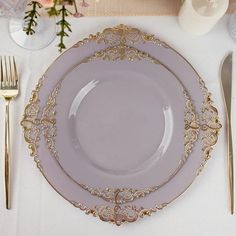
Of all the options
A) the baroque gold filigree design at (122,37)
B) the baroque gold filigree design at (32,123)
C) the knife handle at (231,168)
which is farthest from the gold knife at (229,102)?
the baroque gold filigree design at (32,123)

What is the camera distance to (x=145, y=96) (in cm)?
67

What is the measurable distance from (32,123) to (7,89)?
0.07 metres

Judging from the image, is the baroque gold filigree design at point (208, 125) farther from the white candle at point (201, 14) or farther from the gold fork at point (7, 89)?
the gold fork at point (7, 89)

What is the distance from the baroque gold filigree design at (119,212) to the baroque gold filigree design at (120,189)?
0.01 metres

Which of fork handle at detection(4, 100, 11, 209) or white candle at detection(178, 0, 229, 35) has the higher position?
white candle at detection(178, 0, 229, 35)

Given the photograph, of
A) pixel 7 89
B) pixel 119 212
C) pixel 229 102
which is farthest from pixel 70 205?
pixel 229 102

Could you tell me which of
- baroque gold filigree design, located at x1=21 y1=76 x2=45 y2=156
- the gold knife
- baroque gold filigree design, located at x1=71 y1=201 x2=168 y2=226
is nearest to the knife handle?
the gold knife

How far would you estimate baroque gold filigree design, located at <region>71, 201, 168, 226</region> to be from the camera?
0.64 meters

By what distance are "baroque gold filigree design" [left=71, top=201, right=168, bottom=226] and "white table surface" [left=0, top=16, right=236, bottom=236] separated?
0.02 m

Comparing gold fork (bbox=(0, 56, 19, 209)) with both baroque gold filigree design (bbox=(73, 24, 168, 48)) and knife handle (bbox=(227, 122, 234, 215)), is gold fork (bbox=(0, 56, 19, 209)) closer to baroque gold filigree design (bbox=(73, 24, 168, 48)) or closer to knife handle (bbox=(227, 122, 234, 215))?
baroque gold filigree design (bbox=(73, 24, 168, 48))

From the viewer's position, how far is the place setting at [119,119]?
0.64 meters

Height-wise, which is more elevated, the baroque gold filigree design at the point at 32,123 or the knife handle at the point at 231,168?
the baroque gold filigree design at the point at 32,123

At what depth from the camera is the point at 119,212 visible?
640 mm

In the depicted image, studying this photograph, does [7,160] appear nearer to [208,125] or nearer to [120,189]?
[120,189]
